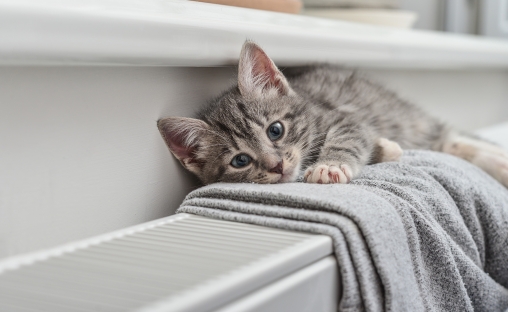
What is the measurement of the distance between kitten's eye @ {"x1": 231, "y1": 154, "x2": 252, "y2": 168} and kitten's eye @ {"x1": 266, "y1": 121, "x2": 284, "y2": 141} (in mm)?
69

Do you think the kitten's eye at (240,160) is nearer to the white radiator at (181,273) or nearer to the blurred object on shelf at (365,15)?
the white radiator at (181,273)

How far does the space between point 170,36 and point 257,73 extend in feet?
0.98

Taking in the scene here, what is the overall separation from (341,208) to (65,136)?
39 cm

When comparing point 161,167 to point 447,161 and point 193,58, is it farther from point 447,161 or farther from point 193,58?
point 447,161

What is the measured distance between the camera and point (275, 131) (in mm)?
1159

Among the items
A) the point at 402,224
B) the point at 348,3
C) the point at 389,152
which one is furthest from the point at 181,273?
the point at 348,3

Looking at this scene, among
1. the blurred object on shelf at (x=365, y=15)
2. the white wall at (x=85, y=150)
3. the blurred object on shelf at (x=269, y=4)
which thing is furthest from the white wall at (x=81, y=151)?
the blurred object on shelf at (x=365, y=15)

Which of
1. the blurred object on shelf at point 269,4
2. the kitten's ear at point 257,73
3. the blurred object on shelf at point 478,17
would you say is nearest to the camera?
the kitten's ear at point 257,73

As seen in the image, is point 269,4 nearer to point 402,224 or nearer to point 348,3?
point 348,3

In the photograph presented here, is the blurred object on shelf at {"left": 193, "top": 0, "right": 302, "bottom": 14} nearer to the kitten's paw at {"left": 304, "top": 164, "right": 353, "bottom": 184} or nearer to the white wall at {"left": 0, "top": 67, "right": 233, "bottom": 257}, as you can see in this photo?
the white wall at {"left": 0, "top": 67, "right": 233, "bottom": 257}

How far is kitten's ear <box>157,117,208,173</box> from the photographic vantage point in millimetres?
1029

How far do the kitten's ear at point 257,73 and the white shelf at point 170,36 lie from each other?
2 centimetres

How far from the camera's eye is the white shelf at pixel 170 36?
2.34 ft

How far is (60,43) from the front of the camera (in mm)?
742
